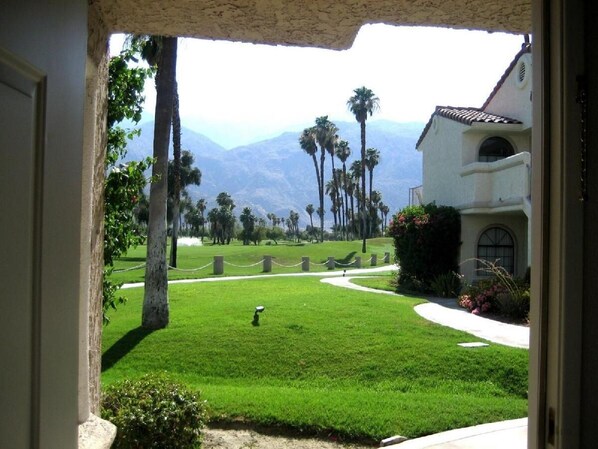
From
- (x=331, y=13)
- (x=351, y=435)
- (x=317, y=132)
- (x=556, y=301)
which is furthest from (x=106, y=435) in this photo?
(x=317, y=132)

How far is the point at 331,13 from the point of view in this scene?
266 cm

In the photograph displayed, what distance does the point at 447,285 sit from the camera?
18969 millimetres

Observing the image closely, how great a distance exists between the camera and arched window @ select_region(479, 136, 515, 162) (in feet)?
65.4

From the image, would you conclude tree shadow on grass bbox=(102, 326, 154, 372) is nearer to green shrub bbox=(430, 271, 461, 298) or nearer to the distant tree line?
green shrub bbox=(430, 271, 461, 298)

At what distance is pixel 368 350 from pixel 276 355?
67.1 inches

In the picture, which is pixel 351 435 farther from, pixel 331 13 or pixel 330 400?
pixel 331 13

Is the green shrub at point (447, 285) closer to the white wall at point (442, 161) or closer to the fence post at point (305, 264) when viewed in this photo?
the white wall at point (442, 161)

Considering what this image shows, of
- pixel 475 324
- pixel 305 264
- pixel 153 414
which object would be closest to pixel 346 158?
pixel 305 264

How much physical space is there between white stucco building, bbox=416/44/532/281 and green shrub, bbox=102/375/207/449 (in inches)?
561

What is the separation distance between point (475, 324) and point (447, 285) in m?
6.09

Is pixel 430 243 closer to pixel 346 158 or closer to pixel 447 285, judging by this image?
pixel 447 285

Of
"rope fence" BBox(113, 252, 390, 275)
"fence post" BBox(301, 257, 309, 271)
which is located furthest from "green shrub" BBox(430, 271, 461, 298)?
"fence post" BBox(301, 257, 309, 271)

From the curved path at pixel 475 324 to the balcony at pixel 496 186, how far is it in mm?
3797

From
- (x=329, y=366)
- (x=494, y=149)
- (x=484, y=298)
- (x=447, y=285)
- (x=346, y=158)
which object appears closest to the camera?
(x=329, y=366)
